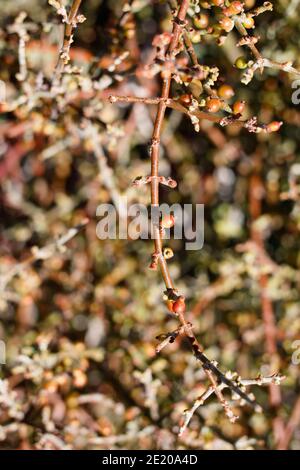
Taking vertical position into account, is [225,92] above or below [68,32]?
below

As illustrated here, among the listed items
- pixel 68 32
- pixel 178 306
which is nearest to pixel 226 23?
pixel 68 32

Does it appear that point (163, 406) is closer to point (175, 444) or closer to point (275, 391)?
point (175, 444)

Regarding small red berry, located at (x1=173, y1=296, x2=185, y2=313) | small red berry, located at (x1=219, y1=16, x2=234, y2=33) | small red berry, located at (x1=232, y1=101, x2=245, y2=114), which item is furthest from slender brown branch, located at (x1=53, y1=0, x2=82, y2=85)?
small red berry, located at (x1=173, y1=296, x2=185, y2=313)

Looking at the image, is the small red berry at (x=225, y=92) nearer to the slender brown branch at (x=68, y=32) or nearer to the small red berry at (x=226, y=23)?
the small red berry at (x=226, y=23)

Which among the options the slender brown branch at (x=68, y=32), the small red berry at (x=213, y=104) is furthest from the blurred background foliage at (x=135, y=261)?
the small red berry at (x=213, y=104)

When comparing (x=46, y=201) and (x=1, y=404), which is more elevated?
(x=46, y=201)

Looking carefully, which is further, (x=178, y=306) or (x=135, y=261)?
(x=135, y=261)

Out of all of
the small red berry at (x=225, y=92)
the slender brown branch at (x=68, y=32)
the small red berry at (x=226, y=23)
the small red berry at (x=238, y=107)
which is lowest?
the small red berry at (x=238, y=107)

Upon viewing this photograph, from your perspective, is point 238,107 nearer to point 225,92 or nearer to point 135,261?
point 225,92

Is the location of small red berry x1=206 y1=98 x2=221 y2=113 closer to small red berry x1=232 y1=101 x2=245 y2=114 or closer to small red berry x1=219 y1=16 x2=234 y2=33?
small red berry x1=232 y1=101 x2=245 y2=114
